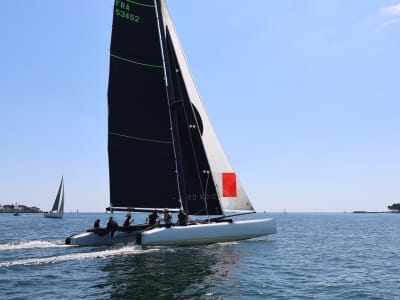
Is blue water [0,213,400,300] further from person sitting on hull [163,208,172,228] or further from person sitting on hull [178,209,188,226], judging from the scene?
person sitting on hull [178,209,188,226]

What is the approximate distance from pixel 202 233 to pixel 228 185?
4.39 meters

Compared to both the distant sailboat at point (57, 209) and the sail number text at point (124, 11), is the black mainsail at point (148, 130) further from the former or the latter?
the distant sailboat at point (57, 209)

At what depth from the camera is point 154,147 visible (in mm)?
24031

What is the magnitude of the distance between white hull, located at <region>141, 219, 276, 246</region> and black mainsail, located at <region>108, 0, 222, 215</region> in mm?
2148

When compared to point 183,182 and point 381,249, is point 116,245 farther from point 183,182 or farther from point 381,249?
point 381,249

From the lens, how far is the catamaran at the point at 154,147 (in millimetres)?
23500

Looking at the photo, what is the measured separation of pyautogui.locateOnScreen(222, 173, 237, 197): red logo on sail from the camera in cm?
2492

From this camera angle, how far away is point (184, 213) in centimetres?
2216

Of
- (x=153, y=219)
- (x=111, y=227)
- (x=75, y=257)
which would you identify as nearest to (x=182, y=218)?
(x=153, y=219)

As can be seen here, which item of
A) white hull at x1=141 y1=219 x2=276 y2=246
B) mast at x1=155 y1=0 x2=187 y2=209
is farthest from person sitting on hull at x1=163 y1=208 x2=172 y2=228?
mast at x1=155 y1=0 x2=187 y2=209

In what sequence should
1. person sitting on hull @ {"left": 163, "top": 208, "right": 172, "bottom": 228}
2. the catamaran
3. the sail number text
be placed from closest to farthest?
person sitting on hull @ {"left": 163, "top": 208, "right": 172, "bottom": 228} < the catamaran < the sail number text

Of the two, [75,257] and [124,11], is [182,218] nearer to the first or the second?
[75,257]

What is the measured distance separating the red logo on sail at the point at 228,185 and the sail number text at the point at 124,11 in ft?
34.8

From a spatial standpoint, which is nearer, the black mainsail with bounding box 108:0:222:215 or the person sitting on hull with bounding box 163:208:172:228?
the person sitting on hull with bounding box 163:208:172:228
